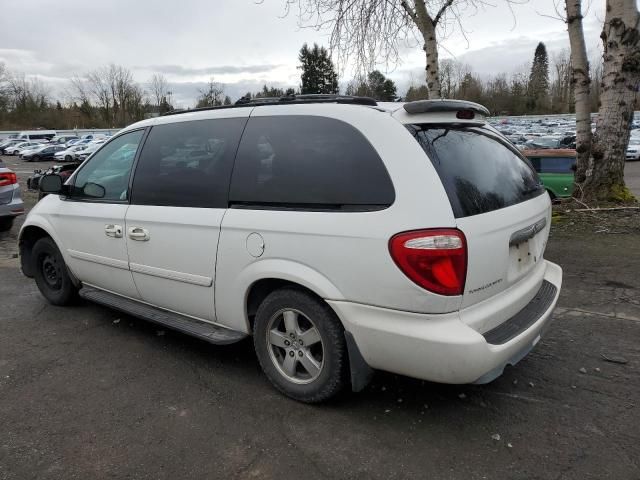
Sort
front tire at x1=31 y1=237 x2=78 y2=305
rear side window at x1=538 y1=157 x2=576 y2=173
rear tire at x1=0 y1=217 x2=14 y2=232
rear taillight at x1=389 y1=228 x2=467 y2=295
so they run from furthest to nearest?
rear side window at x1=538 y1=157 x2=576 y2=173
rear tire at x1=0 y1=217 x2=14 y2=232
front tire at x1=31 y1=237 x2=78 y2=305
rear taillight at x1=389 y1=228 x2=467 y2=295

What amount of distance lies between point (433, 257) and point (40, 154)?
48726 millimetres

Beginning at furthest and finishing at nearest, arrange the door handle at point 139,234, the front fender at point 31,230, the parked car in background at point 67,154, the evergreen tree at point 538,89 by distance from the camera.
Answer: the evergreen tree at point 538,89 < the parked car in background at point 67,154 < the front fender at point 31,230 < the door handle at point 139,234

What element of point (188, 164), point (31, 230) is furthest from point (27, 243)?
point (188, 164)

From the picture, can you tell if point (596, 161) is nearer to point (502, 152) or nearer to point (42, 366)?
point (502, 152)

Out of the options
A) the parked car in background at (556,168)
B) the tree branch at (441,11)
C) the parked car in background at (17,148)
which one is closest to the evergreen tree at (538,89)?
the parked car in background at (17,148)

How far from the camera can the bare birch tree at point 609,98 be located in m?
7.80

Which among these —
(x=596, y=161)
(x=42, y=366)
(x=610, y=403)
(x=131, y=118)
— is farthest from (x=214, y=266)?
(x=131, y=118)

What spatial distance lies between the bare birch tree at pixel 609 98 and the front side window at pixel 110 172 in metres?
7.55

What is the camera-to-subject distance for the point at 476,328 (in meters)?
2.53

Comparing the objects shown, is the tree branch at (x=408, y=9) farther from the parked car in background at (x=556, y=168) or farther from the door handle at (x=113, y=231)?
the door handle at (x=113, y=231)

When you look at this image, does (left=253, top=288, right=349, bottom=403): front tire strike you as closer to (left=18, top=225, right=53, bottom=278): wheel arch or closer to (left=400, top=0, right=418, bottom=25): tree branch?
(left=18, top=225, right=53, bottom=278): wheel arch

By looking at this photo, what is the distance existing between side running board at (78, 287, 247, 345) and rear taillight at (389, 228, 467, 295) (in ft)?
4.37

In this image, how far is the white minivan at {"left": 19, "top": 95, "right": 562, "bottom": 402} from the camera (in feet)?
8.14

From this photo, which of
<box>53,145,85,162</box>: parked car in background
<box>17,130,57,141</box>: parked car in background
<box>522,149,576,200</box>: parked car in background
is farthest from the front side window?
<box>17,130,57,141</box>: parked car in background
